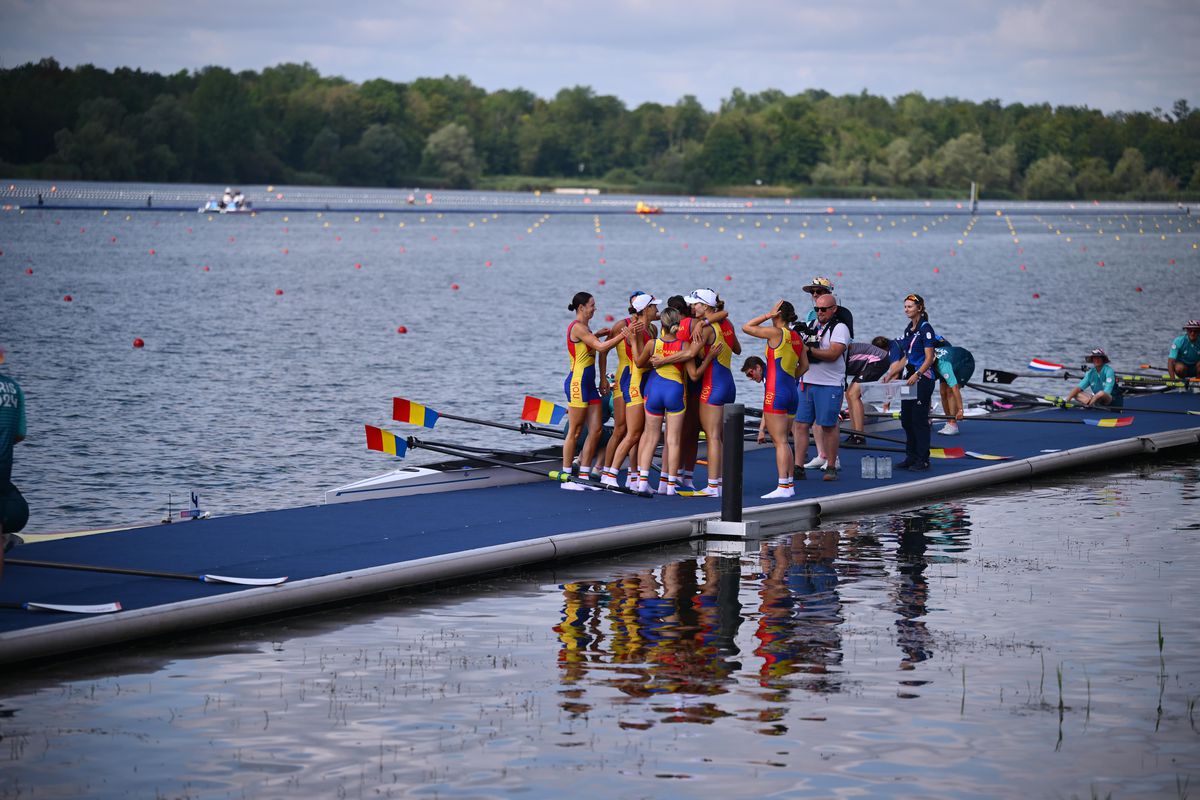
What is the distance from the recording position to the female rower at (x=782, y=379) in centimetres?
1602

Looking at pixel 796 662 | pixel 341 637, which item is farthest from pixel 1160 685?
pixel 341 637

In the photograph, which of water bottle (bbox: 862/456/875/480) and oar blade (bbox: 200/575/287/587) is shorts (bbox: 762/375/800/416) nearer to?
water bottle (bbox: 862/456/875/480)

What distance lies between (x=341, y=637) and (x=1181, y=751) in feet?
19.3

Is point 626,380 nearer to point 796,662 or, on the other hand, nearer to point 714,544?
point 714,544

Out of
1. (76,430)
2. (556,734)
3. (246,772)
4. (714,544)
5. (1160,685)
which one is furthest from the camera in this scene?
(76,430)

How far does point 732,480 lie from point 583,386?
1.95 metres

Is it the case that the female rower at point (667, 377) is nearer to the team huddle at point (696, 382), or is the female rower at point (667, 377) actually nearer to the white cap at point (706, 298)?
the team huddle at point (696, 382)

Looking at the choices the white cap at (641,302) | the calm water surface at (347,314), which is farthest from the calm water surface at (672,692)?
the calm water surface at (347,314)

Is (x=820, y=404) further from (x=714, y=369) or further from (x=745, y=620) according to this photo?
(x=745, y=620)

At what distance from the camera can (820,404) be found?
17.2 meters

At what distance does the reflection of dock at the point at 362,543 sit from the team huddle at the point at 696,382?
1.34 feet

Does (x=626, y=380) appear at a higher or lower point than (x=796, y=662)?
higher

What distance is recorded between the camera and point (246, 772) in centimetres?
932

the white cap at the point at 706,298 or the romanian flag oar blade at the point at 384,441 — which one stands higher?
the white cap at the point at 706,298
